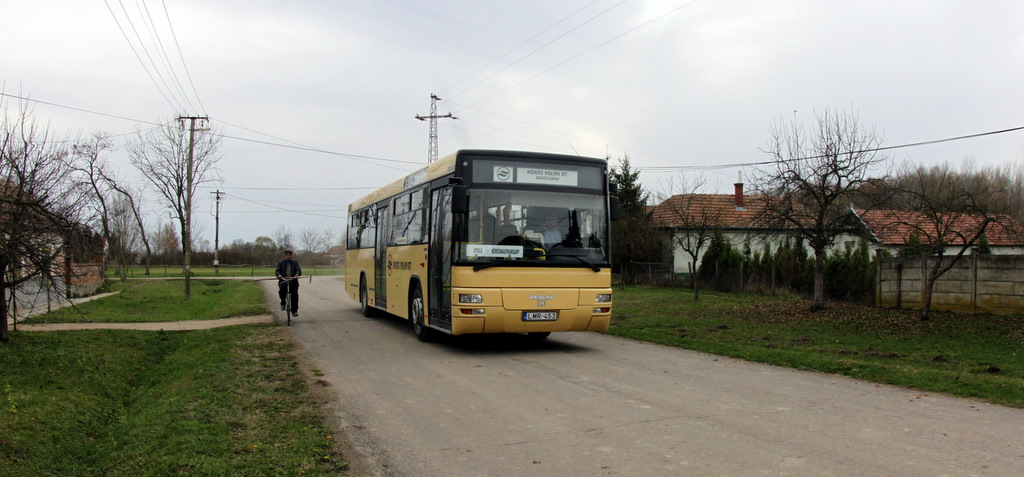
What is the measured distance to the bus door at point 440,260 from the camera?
37.2ft

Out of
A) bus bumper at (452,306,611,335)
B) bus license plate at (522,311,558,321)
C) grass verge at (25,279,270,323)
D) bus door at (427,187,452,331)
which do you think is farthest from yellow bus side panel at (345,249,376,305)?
bus license plate at (522,311,558,321)

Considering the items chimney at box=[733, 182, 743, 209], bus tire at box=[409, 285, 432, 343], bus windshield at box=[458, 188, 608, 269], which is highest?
chimney at box=[733, 182, 743, 209]

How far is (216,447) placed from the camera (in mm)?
5719

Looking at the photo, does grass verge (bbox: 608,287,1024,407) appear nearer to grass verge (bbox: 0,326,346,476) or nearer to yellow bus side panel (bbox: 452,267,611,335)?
yellow bus side panel (bbox: 452,267,611,335)

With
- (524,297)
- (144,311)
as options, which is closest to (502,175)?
(524,297)

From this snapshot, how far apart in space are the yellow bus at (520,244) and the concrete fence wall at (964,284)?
35.2 feet

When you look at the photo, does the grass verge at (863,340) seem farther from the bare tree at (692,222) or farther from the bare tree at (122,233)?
the bare tree at (122,233)

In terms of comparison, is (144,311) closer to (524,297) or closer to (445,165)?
(445,165)

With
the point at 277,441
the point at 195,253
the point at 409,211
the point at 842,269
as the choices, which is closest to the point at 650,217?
the point at 842,269

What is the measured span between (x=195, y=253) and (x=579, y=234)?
84526 mm

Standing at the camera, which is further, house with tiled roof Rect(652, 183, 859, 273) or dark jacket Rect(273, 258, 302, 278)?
house with tiled roof Rect(652, 183, 859, 273)

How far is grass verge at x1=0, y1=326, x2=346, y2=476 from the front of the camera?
5.54m

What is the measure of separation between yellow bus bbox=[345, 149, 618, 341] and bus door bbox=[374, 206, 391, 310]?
428 cm

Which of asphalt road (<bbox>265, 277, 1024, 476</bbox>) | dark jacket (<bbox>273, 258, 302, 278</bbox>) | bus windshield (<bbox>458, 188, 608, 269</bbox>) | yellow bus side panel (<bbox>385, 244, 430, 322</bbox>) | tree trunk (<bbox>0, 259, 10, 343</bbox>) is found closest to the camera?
asphalt road (<bbox>265, 277, 1024, 476</bbox>)
